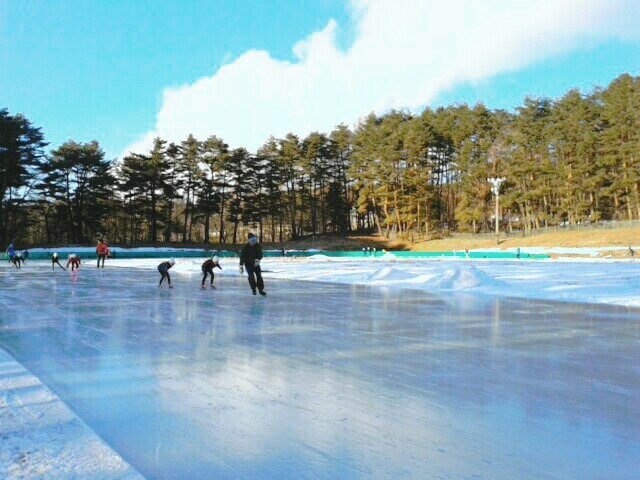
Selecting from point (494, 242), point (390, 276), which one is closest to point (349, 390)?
point (390, 276)

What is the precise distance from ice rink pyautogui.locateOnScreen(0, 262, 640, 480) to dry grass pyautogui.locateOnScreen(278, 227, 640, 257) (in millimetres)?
32659

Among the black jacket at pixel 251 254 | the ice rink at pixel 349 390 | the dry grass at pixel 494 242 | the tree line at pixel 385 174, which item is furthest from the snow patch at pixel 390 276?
the tree line at pixel 385 174

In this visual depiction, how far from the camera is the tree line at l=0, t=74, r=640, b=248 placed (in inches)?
2089

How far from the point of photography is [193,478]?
98.3 inches

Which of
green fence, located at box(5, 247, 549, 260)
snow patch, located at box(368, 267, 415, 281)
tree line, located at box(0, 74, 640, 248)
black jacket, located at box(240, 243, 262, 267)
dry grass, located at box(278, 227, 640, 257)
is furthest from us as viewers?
tree line, located at box(0, 74, 640, 248)

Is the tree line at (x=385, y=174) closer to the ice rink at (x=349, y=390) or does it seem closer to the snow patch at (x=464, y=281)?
the snow patch at (x=464, y=281)

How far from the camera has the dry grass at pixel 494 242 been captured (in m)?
39.0

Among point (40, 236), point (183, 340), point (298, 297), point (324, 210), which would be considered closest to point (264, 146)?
point (324, 210)

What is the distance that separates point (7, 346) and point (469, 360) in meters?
5.38

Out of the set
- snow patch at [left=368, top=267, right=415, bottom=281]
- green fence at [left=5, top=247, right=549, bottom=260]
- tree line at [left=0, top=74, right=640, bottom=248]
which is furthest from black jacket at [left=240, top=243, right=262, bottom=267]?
tree line at [left=0, top=74, right=640, bottom=248]

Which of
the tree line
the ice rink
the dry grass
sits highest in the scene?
the tree line

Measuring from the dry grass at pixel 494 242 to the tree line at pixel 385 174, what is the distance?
3846mm

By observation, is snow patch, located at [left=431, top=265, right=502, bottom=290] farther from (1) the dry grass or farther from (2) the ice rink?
(1) the dry grass

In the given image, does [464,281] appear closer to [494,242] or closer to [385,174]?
[494,242]
